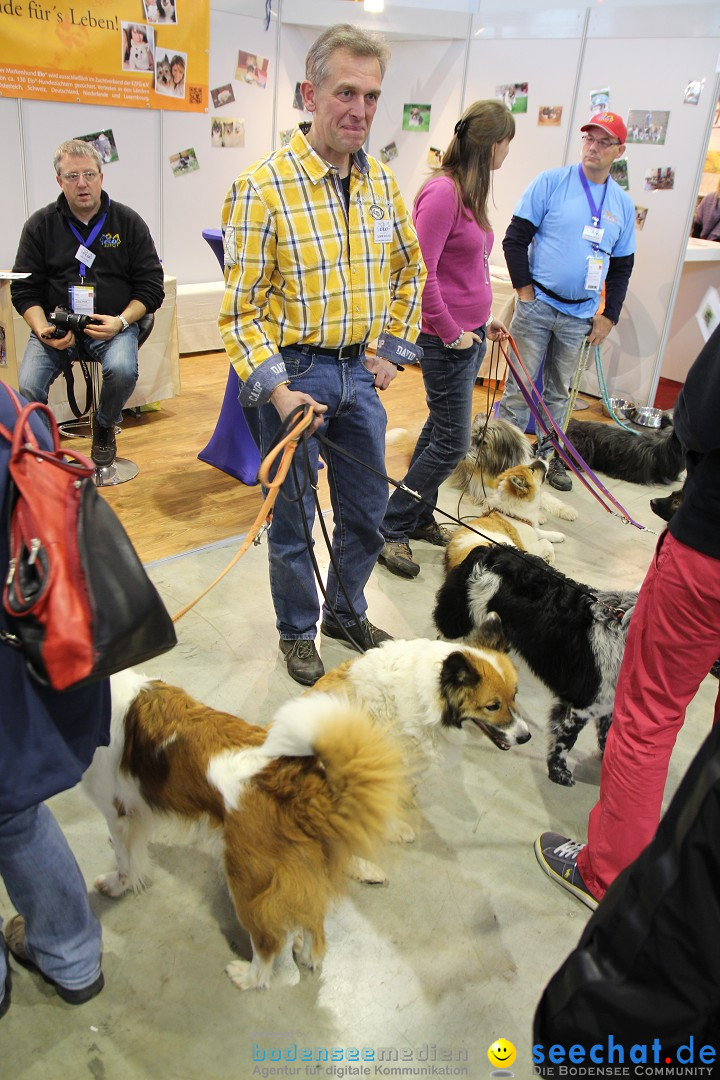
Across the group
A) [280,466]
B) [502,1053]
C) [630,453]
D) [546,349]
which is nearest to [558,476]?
[630,453]

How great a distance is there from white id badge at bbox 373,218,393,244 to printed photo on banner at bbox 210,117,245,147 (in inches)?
178

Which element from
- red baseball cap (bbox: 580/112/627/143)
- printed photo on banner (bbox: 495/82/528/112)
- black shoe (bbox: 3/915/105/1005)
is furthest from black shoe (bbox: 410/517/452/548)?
printed photo on banner (bbox: 495/82/528/112)

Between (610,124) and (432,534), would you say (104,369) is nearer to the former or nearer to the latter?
(432,534)

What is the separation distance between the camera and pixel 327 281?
2146mm

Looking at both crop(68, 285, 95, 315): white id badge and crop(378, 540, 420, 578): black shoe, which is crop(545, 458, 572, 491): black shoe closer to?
crop(378, 540, 420, 578): black shoe

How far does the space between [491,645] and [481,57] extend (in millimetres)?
5625

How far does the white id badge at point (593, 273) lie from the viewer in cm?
395

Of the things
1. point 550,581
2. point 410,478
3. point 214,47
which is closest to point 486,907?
point 550,581

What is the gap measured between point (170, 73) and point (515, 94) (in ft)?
8.53

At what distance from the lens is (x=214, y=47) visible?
5797 mm

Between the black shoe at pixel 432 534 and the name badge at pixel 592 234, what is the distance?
1670 millimetres

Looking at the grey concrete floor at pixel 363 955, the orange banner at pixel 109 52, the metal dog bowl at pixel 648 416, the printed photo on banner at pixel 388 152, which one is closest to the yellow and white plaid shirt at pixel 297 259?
the grey concrete floor at pixel 363 955

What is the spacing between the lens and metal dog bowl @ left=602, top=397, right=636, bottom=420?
5.75 metres

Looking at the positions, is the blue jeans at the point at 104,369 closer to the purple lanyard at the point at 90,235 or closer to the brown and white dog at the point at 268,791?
the purple lanyard at the point at 90,235
